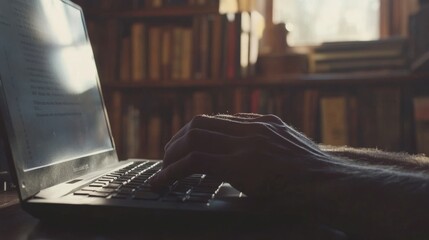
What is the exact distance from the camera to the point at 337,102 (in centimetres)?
176

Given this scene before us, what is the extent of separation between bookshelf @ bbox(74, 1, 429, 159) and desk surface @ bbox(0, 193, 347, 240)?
4.41ft

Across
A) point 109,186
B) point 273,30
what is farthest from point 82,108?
point 273,30

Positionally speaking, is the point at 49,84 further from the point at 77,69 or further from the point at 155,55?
the point at 155,55

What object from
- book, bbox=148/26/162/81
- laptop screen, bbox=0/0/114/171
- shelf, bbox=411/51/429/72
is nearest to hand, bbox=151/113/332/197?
laptop screen, bbox=0/0/114/171

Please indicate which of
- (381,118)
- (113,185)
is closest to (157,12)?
(381,118)

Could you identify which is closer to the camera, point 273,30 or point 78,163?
point 78,163

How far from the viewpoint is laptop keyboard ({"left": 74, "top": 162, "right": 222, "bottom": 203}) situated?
51cm

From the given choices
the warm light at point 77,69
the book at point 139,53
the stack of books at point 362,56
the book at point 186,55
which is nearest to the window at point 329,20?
the stack of books at point 362,56

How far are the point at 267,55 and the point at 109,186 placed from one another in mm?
1435

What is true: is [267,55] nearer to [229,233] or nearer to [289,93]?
[289,93]

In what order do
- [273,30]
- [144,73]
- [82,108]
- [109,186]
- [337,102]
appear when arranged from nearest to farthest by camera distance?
[109,186]
[82,108]
[337,102]
[144,73]
[273,30]

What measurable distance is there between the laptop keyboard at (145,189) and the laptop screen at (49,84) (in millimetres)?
76

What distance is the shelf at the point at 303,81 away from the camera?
5.59ft

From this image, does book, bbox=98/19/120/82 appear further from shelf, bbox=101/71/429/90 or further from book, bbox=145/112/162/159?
book, bbox=145/112/162/159
